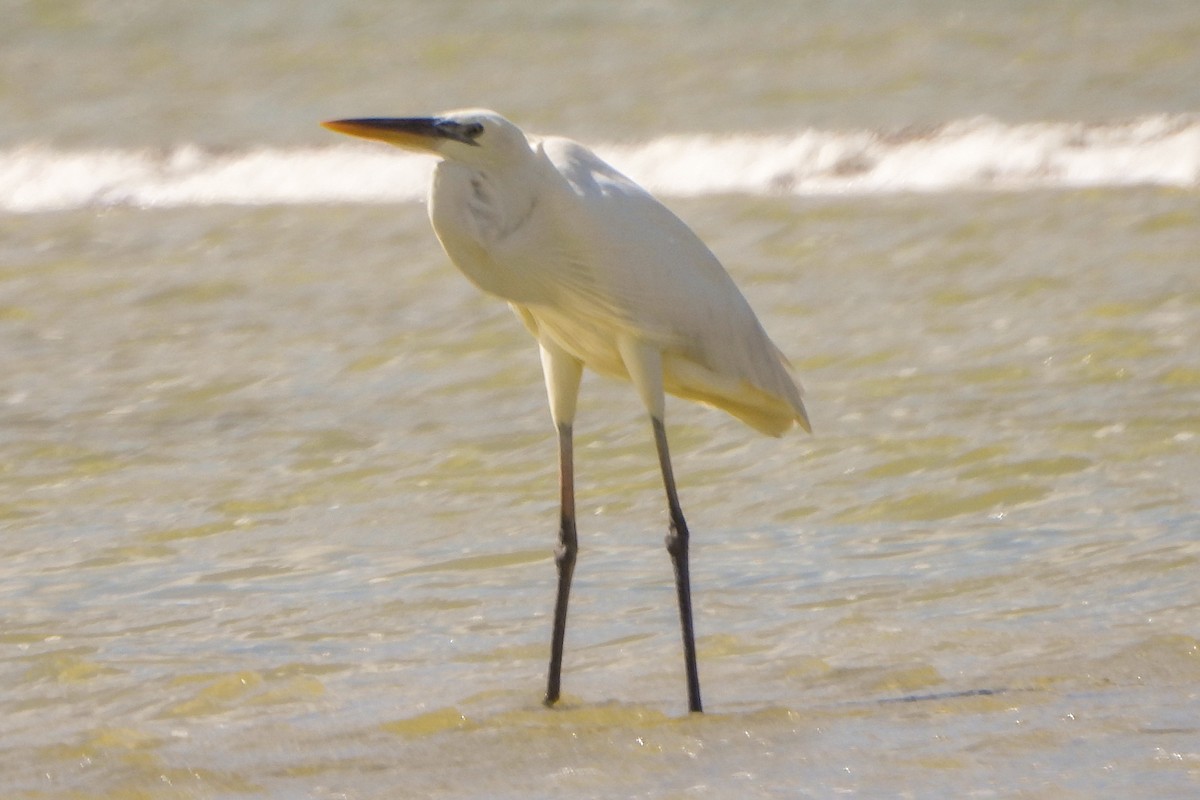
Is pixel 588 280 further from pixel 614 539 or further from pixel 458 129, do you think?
pixel 614 539

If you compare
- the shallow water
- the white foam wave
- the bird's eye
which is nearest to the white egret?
the bird's eye

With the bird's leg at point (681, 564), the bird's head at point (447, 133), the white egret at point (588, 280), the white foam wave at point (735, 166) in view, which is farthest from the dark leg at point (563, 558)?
the white foam wave at point (735, 166)

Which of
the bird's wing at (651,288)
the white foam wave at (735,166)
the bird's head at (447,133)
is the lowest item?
the white foam wave at (735,166)

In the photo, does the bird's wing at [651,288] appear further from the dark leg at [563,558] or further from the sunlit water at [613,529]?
the sunlit water at [613,529]

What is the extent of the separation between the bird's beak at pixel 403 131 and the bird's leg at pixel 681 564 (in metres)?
0.69

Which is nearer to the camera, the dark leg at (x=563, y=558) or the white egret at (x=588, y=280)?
the white egret at (x=588, y=280)

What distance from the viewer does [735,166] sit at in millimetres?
9273

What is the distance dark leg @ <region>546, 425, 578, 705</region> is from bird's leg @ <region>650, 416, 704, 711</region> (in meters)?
0.17

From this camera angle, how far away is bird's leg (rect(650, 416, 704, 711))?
307 cm

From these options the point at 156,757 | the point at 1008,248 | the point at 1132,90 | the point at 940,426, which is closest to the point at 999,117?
the point at 1132,90

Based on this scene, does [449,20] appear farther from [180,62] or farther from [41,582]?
[41,582]

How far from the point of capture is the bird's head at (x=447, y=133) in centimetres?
281

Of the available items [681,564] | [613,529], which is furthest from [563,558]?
[613,529]

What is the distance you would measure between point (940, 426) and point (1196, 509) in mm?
910
